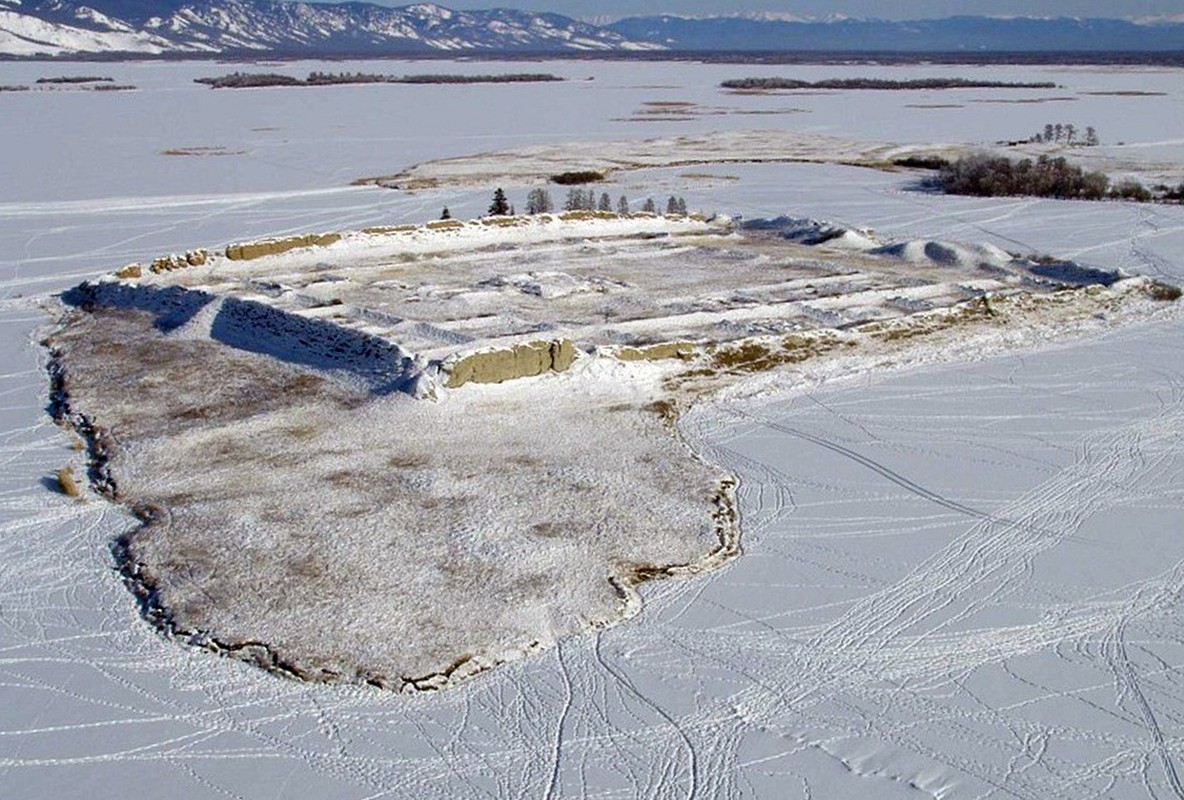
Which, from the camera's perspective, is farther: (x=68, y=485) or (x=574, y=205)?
(x=574, y=205)

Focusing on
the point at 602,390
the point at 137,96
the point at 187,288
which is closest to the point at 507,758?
the point at 602,390

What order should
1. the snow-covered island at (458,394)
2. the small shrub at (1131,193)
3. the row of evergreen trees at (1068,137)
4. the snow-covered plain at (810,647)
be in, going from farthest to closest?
the row of evergreen trees at (1068,137) < the small shrub at (1131,193) < the snow-covered island at (458,394) < the snow-covered plain at (810,647)

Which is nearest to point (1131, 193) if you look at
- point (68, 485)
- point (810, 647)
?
point (810, 647)

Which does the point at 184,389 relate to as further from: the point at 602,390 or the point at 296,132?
the point at 296,132

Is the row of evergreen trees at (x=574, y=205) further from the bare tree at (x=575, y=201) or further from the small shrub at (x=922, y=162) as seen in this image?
the small shrub at (x=922, y=162)

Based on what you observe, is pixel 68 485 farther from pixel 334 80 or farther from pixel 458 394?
pixel 334 80

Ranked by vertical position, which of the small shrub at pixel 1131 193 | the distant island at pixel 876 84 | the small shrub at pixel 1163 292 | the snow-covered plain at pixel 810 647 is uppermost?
the distant island at pixel 876 84

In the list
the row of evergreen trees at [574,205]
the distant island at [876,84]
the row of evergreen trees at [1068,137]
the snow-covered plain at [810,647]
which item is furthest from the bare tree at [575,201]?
the distant island at [876,84]
